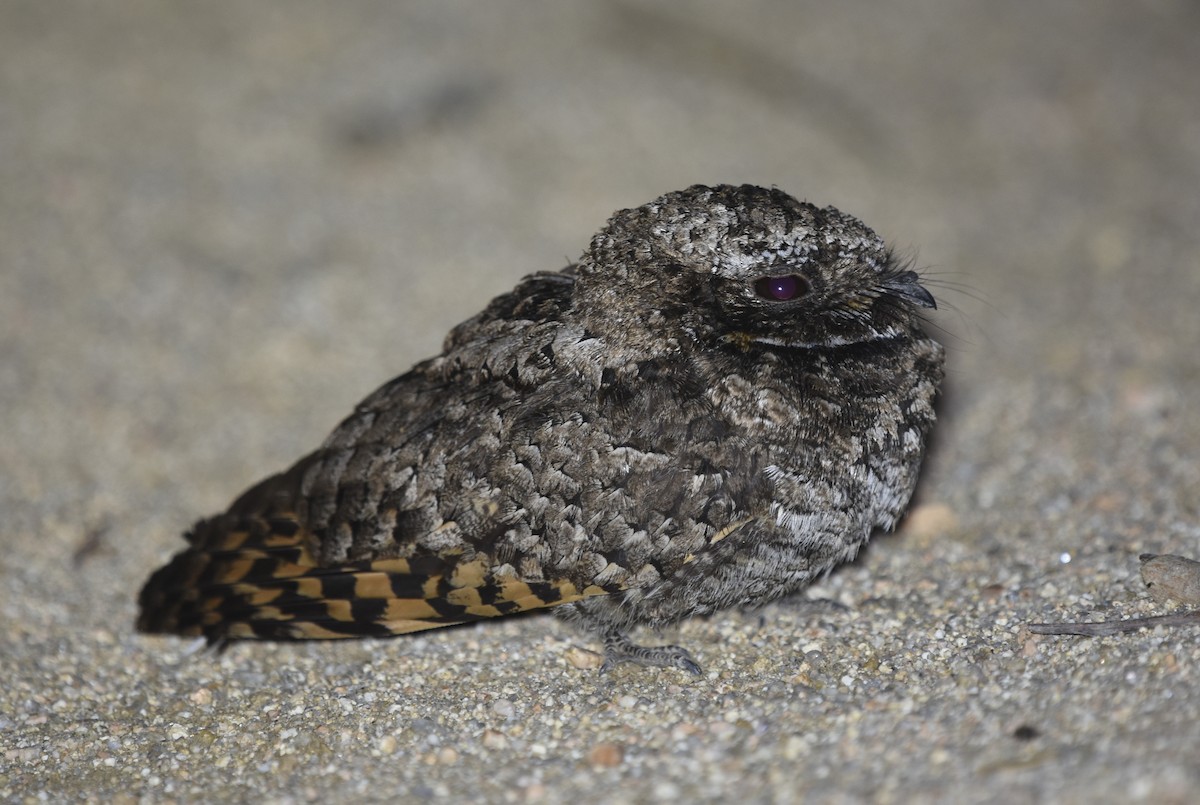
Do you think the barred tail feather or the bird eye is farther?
the barred tail feather

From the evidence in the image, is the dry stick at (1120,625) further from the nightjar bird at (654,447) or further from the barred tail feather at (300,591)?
the barred tail feather at (300,591)

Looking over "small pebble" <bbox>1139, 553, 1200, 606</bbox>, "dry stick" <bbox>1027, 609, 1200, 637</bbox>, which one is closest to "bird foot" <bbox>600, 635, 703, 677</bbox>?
"dry stick" <bbox>1027, 609, 1200, 637</bbox>

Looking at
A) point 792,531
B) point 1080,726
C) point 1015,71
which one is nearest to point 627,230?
point 792,531

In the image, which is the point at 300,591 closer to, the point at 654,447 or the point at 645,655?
the point at 645,655

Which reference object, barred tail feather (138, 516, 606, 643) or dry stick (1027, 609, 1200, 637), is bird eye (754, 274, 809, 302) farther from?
dry stick (1027, 609, 1200, 637)

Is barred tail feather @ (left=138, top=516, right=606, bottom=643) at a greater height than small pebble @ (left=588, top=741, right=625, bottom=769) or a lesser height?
greater

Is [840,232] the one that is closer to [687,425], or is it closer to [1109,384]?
[687,425]

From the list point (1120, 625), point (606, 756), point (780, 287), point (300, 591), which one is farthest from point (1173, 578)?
point (300, 591)
